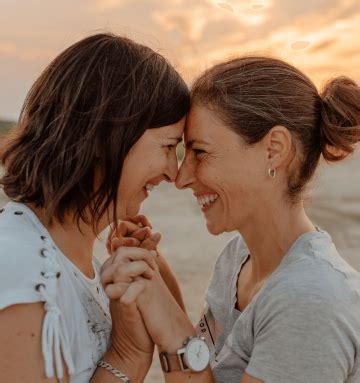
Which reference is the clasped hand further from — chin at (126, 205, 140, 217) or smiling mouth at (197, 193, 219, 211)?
smiling mouth at (197, 193, 219, 211)

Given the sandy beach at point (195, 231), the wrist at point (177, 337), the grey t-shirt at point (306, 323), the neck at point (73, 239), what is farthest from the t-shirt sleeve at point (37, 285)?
the sandy beach at point (195, 231)

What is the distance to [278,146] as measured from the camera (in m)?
2.82

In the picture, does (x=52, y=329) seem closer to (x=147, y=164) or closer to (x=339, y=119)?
(x=147, y=164)

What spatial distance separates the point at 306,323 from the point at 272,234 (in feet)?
2.30

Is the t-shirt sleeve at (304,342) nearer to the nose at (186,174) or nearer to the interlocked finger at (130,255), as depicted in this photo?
the interlocked finger at (130,255)

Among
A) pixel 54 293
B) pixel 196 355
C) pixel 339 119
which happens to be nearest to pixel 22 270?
pixel 54 293

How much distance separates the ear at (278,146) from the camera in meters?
2.80

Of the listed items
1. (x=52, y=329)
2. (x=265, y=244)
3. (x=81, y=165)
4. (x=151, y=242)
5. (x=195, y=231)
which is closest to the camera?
(x=52, y=329)

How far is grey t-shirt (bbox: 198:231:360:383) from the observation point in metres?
2.27

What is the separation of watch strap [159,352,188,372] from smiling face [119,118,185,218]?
0.64 m

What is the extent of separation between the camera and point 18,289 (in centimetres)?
216

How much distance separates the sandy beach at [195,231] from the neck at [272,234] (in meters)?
0.31

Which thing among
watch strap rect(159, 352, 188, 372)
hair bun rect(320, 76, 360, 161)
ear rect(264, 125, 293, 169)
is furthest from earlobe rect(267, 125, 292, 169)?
watch strap rect(159, 352, 188, 372)

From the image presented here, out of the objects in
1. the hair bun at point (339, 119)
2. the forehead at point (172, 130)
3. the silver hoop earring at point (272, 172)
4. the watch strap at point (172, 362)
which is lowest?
the watch strap at point (172, 362)
